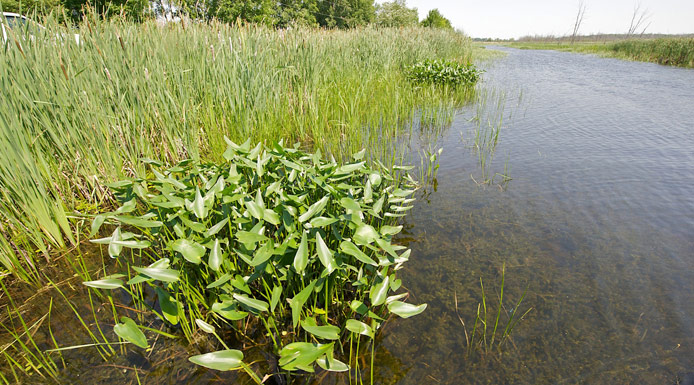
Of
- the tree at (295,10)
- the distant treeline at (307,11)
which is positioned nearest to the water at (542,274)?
the distant treeline at (307,11)

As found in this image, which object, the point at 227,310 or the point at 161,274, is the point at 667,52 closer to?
the point at 227,310

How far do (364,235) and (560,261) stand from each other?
1612mm

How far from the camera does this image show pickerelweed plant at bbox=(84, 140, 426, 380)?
121 centimetres

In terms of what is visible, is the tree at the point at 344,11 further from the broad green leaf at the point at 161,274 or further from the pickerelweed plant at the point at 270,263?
the broad green leaf at the point at 161,274

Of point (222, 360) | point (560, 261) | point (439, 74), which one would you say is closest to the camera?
point (222, 360)

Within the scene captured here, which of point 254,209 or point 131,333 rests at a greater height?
point 254,209

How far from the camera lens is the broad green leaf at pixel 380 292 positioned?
1333mm

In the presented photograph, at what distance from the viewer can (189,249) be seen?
1290 millimetres

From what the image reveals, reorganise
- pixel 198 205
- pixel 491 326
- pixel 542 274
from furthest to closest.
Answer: pixel 542 274, pixel 491 326, pixel 198 205

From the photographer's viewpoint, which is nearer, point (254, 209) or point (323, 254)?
point (323, 254)

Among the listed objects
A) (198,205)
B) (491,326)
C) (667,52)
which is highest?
(667,52)

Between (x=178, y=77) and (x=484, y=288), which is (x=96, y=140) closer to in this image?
(x=178, y=77)

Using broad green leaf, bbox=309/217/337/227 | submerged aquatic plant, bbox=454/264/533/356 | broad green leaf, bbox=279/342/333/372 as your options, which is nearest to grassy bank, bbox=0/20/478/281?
broad green leaf, bbox=309/217/337/227

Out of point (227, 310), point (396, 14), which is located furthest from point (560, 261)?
point (396, 14)
